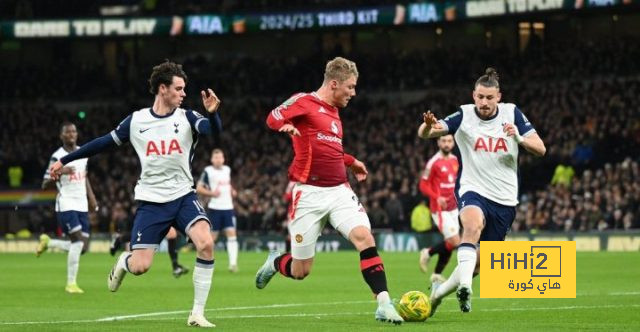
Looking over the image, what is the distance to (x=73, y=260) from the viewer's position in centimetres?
1958

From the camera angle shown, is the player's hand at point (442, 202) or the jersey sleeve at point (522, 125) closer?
the jersey sleeve at point (522, 125)

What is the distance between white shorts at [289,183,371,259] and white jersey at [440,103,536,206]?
1.56 meters

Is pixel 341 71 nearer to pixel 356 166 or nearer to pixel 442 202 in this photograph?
pixel 356 166

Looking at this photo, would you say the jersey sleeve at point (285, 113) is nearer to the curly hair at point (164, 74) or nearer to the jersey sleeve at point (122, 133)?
the curly hair at point (164, 74)

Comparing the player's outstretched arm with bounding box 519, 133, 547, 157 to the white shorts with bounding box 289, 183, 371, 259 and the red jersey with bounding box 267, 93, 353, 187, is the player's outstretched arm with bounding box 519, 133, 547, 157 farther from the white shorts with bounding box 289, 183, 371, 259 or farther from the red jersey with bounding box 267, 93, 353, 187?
the red jersey with bounding box 267, 93, 353, 187

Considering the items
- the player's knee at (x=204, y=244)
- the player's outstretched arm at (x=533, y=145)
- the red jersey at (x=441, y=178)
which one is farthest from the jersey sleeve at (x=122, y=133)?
the red jersey at (x=441, y=178)

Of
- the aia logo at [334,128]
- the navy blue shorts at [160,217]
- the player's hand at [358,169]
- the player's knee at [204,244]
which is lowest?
the player's knee at [204,244]

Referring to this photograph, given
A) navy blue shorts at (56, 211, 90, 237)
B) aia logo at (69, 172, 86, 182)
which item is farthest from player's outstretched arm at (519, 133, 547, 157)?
aia logo at (69, 172, 86, 182)

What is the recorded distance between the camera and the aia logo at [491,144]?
1377cm

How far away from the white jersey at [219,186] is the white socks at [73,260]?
22.4 feet

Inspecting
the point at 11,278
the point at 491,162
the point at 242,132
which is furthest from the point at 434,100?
the point at 491,162

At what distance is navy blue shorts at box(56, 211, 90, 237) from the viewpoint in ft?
67.1

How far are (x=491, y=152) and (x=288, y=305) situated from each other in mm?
3775

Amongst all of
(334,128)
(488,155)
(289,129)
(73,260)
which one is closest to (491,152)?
(488,155)
